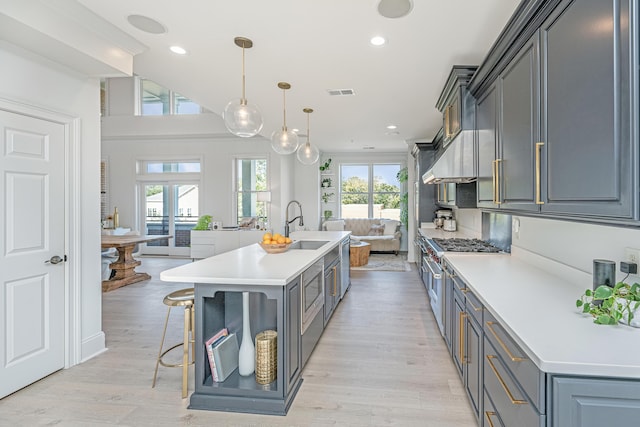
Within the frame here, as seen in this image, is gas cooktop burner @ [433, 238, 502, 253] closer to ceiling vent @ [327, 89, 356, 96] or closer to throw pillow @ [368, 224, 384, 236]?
ceiling vent @ [327, 89, 356, 96]

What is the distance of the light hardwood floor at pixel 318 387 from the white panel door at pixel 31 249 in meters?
0.22

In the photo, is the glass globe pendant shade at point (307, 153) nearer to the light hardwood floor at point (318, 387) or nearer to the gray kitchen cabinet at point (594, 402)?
the light hardwood floor at point (318, 387)

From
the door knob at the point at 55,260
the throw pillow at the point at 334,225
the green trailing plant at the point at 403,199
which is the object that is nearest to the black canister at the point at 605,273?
the door knob at the point at 55,260

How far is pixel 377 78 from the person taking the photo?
3840 mm

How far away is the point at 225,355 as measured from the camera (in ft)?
8.02

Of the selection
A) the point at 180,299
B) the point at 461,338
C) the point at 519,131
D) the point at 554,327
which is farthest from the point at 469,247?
the point at 180,299

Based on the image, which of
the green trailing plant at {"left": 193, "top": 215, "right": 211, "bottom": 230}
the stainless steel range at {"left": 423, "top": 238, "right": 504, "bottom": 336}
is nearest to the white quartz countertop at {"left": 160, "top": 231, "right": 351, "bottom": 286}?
the stainless steel range at {"left": 423, "top": 238, "right": 504, "bottom": 336}

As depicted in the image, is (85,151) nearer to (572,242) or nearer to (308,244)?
(308,244)

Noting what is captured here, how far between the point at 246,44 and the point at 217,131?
17.8 feet

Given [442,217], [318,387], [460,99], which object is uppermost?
[460,99]

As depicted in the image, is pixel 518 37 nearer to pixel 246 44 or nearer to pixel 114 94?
pixel 246 44

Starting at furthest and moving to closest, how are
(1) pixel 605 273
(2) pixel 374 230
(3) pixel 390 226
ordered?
(2) pixel 374 230
(3) pixel 390 226
(1) pixel 605 273

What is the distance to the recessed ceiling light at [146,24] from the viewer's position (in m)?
2.63

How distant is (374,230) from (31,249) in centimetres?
782
